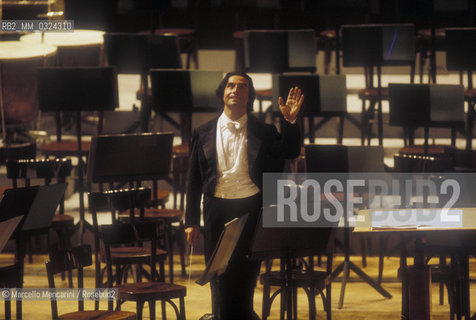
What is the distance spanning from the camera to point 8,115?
19.9ft

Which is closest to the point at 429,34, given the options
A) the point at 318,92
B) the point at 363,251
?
the point at 318,92

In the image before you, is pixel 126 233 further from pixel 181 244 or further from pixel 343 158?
pixel 181 244

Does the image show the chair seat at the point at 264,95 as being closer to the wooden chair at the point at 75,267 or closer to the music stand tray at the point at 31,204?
the music stand tray at the point at 31,204

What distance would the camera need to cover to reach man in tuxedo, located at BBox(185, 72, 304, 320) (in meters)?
3.68

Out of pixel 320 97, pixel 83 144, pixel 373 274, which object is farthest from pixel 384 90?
pixel 83 144

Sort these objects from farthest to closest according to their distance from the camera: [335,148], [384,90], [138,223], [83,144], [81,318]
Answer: [384,90]
[83,144]
[335,148]
[138,223]
[81,318]

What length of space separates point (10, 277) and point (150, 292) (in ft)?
2.03

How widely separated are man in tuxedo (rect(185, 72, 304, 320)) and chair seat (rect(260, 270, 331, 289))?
0.66 metres

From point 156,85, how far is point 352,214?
147 cm

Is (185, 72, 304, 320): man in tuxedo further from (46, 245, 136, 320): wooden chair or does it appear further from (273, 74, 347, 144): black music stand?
(273, 74, 347, 144): black music stand

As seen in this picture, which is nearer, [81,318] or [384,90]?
[81,318]

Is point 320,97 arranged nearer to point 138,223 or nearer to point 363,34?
point 363,34

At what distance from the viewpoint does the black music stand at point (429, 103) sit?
5324 mm

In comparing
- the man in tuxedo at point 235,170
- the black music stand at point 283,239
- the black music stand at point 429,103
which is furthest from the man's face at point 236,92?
the black music stand at point 429,103
